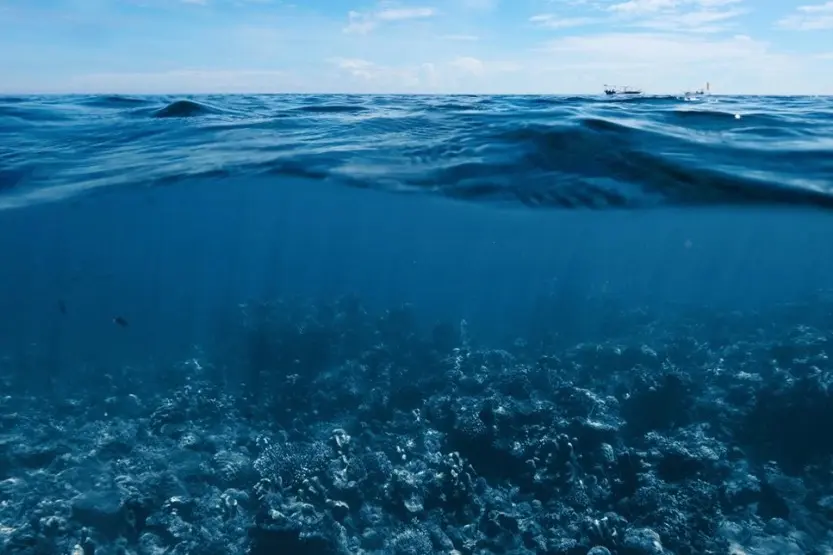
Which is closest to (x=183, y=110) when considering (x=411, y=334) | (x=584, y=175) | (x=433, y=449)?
(x=411, y=334)

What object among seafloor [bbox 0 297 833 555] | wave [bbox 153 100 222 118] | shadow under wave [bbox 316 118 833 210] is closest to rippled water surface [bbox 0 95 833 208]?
shadow under wave [bbox 316 118 833 210]

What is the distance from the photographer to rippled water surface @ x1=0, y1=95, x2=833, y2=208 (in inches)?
568

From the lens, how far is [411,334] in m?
12.8

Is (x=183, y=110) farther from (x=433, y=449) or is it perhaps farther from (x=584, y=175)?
(x=433, y=449)

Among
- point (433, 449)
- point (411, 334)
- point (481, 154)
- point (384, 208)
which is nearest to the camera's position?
point (433, 449)

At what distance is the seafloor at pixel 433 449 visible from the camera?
6961mm

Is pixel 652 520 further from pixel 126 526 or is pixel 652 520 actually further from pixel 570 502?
pixel 126 526

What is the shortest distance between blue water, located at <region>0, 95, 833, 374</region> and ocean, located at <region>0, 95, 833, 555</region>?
12cm

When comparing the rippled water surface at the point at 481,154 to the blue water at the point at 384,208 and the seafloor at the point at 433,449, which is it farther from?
the seafloor at the point at 433,449

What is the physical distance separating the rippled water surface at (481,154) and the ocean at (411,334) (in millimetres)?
95

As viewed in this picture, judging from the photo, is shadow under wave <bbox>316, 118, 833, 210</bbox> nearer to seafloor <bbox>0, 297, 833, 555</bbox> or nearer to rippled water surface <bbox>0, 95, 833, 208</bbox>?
rippled water surface <bbox>0, 95, 833, 208</bbox>

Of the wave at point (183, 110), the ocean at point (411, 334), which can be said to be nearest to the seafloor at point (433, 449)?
the ocean at point (411, 334)

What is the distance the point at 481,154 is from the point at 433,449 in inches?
371

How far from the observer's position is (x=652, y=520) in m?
6.96
